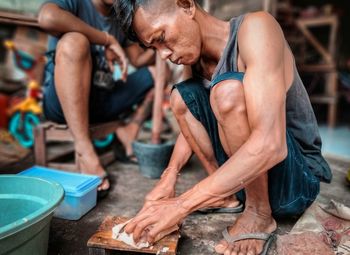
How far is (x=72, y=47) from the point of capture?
1837 mm

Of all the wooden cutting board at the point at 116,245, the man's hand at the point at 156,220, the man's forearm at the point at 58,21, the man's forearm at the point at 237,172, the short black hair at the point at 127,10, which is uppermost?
the short black hair at the point at 127,10

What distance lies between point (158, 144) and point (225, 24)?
112 cm

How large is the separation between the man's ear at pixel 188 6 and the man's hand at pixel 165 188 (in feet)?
2.47

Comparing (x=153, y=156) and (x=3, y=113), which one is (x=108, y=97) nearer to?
(x=153, y=156)

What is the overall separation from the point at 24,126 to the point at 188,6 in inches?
103

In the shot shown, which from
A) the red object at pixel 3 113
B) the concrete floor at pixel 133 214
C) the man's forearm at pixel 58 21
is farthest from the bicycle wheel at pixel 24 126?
the man's forearm at pixel 58 21

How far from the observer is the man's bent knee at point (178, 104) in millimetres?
1595

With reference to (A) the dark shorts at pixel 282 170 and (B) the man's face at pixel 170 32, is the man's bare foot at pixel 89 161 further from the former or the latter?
(B) the man's face at pixel 170 32

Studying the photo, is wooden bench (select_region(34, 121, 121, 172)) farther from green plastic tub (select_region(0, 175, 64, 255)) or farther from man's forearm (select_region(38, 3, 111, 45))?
green plastic tub (select_region(0, 175, 64, 255))

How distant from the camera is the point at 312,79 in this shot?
587 centimetres

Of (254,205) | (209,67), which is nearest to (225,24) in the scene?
(209,67)

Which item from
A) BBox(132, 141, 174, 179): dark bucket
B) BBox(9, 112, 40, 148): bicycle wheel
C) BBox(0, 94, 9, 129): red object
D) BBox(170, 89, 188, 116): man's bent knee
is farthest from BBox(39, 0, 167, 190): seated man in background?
BBox(0, 94, 9, 129): red object

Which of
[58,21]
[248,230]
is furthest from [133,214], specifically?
[58,21]

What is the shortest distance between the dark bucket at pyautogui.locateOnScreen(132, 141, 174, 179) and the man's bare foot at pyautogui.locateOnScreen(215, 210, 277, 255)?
90 cm
